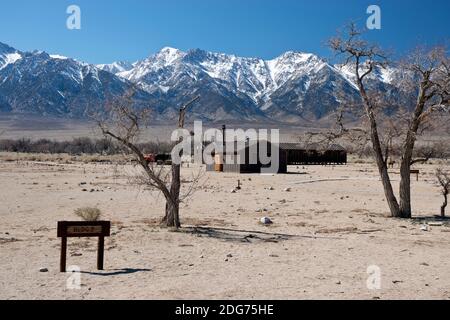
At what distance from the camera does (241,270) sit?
9648 mm

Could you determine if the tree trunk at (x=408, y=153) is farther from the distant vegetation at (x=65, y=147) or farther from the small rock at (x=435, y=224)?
the distant vegetation at (x=65, y=147)

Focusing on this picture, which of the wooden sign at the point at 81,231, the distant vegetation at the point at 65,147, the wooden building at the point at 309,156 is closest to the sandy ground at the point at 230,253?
the wooden sign at the point at 81,231

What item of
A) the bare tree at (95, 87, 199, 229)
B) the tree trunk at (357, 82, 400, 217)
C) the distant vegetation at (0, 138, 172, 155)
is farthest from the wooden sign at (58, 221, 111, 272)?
the distant vegetation at (0, 138, 172, 155)

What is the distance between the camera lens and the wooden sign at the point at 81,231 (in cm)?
913

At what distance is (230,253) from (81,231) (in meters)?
3.37

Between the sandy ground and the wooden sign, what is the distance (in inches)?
12.3

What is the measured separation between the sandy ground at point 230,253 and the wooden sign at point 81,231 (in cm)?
31

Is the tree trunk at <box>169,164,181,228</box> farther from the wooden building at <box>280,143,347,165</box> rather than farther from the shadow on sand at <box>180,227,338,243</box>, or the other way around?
the wooden building at <box>280,143,347,165</box>

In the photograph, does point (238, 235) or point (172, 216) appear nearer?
point (238, 235)

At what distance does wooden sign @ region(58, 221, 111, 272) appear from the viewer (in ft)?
30.0

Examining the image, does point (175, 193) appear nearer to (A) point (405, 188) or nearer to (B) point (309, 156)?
(A) point (405, 188)

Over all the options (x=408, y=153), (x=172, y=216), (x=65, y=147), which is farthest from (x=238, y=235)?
(x=65, y=147)

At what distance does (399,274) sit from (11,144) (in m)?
101

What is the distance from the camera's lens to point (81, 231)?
930 cm
